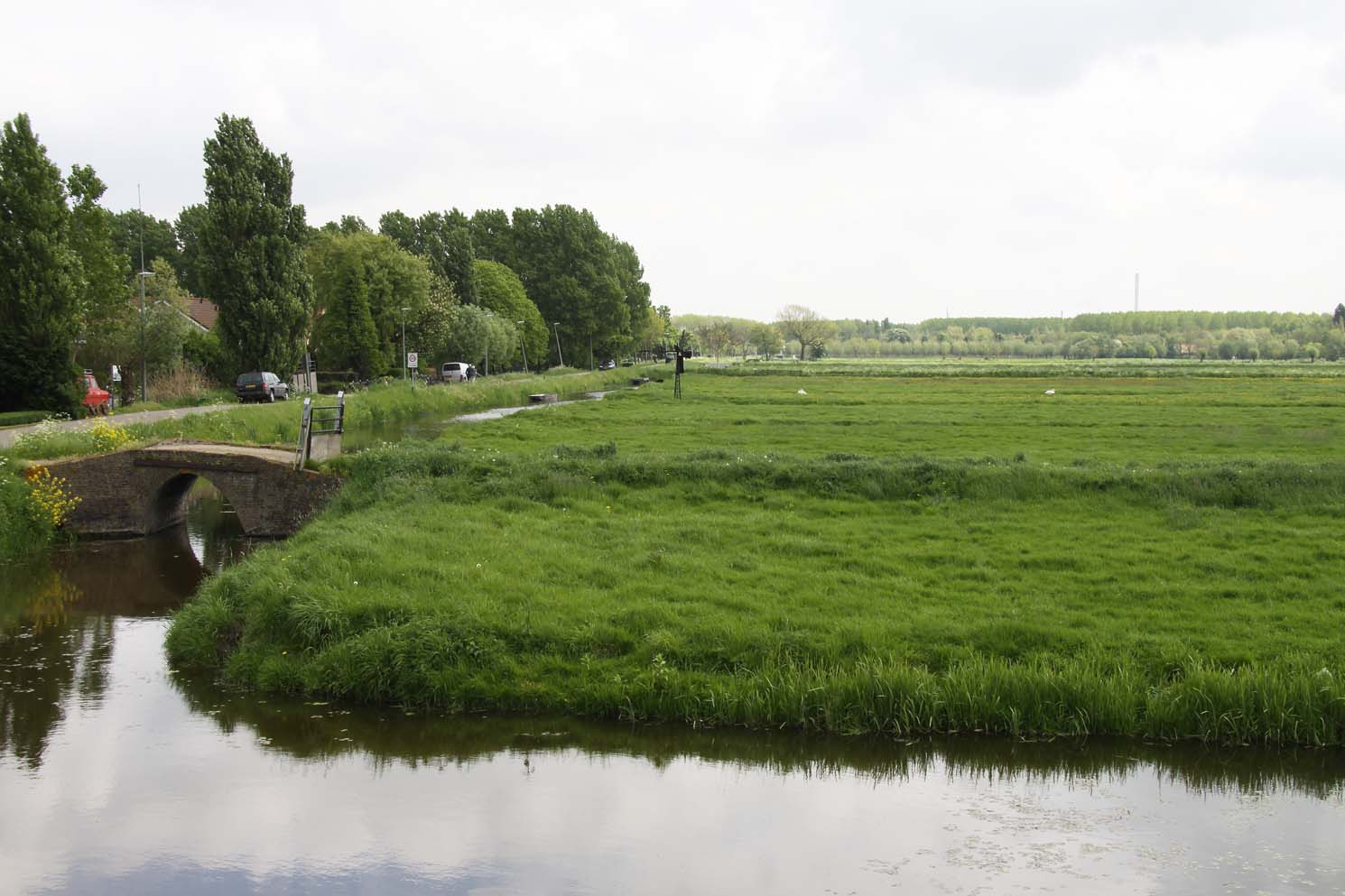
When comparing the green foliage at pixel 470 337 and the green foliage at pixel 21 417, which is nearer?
the green foliage at pixel 21 417

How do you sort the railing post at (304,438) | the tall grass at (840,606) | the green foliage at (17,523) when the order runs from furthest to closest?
1. the railing post at (304,438)
2. the green foliage at (17,523)
3. the tall grass at (840,606)

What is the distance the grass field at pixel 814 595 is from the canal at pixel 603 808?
0.45 meters

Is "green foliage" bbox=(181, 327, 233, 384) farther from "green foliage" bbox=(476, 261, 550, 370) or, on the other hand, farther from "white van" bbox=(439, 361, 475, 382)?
"green foliage" bbox=(476, 261, 550, 370)

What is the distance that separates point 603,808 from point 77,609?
12.1 meters

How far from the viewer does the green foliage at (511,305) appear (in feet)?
330

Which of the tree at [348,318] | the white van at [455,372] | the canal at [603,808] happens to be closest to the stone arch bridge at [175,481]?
the canal at [603,808]

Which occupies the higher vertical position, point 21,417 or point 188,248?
point 188,248

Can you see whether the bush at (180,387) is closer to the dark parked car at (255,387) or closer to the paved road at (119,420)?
the dark parked car at (255,387)

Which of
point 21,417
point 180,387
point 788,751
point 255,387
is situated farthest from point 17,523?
point 180,387

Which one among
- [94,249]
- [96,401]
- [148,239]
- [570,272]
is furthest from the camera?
[570,272]

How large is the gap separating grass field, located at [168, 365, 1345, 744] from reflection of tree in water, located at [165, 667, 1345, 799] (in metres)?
0.25

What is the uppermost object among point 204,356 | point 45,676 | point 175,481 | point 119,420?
point 204,356

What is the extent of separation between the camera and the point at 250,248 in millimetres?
50188

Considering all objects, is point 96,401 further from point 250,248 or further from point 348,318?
point 348,318
